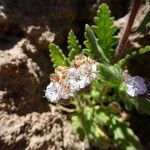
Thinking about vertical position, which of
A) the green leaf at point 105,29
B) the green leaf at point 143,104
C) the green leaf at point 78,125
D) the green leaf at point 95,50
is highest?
the green leaf at point 105,29

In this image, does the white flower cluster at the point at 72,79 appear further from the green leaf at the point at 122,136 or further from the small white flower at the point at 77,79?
the green leaf at the point at 122,136

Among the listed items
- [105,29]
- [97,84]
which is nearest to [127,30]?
[105,29]

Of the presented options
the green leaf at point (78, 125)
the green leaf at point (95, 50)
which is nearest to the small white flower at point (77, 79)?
the green leaf at point (95, 50)

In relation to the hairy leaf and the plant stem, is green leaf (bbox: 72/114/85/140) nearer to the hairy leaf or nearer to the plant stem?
the hairy leaf

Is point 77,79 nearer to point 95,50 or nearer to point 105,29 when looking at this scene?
point 95,50

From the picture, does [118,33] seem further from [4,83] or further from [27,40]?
[4,83]

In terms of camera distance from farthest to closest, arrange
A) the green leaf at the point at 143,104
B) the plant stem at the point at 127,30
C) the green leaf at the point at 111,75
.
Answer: the plant stem at the point at 127,30
the green leaf at the point at 143,104
the green leaf at the point at 111,75

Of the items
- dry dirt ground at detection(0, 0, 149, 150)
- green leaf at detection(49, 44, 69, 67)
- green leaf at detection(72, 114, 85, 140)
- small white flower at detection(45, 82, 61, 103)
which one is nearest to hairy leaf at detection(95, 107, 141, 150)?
green leaf at detection(72, 114, 85, 140)

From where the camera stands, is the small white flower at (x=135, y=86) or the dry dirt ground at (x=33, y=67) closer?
the small white flower at (x=135, y=86)
